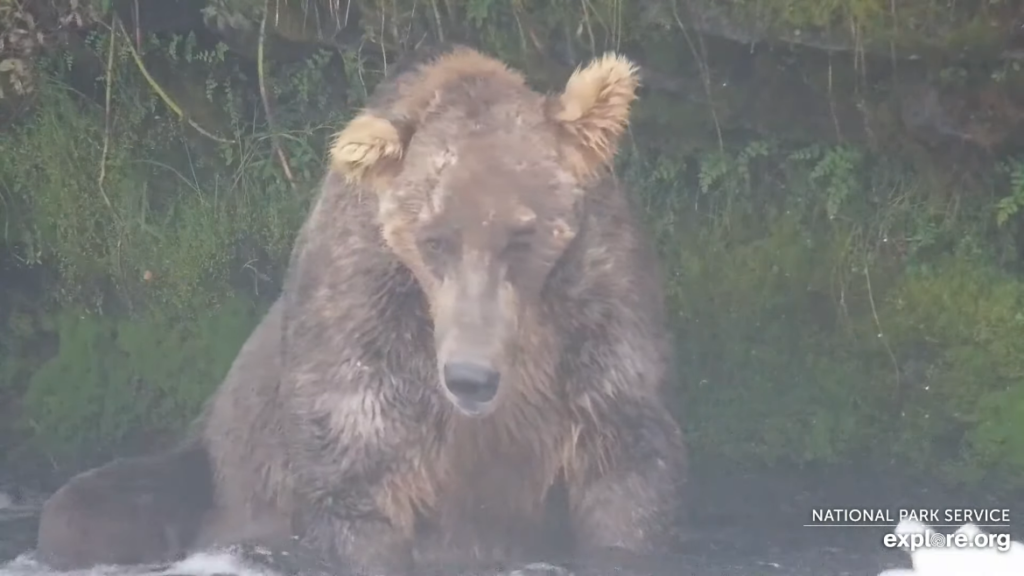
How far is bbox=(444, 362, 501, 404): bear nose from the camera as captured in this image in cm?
352

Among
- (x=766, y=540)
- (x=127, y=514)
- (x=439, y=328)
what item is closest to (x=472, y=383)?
(x=439, y=328)

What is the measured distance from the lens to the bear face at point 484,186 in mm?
3670

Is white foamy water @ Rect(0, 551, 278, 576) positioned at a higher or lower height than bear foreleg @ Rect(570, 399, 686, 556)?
lower

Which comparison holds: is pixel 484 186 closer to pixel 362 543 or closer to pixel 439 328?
pixel 439 328

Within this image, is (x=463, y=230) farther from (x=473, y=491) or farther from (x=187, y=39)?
(x=187, y=39)

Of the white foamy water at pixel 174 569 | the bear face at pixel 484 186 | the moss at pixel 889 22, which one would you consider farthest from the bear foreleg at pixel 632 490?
the moss at pixel 889 22

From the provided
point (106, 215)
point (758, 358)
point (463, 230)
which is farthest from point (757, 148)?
point (106, 215)

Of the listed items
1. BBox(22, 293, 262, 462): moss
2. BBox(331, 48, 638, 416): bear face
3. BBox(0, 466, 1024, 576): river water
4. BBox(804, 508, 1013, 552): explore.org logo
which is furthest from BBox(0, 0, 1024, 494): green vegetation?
BBox(331, 48, 638, 416): bear face

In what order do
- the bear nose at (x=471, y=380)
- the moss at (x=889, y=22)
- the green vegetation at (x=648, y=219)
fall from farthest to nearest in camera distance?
the green vegetation at (x=648, y=219), the moss at (x=889, y=22), the bear nose at (x=471, y=380)

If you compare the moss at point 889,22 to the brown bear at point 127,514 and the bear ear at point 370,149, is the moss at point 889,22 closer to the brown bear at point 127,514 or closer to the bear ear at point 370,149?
the bear ear at point 370,149

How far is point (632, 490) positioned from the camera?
4195 millimetres

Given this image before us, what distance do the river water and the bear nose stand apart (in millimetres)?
905

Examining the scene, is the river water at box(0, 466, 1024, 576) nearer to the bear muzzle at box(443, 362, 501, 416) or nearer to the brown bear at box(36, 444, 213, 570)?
the brown bear at box(36, 444, 213, 570)

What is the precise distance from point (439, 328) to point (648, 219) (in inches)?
64.4
